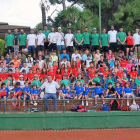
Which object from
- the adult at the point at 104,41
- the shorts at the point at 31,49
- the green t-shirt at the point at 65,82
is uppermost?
the adult at the point at 104,41

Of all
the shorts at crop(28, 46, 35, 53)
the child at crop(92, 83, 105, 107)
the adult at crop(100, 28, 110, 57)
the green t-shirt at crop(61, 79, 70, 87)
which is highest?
the adult at crop(100, 28, 110, 57)

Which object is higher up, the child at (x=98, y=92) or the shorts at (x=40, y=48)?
the shorts at (x=40, y=48)

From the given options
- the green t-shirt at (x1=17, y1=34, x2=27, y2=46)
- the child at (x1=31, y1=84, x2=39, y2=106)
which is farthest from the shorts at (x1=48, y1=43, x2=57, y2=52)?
the child at (x1=31, y1=84, x2=39, y2=106)

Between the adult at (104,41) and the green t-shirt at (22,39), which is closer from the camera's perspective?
the adult at (104,41)

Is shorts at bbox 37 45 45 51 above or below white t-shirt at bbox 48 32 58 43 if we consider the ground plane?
below

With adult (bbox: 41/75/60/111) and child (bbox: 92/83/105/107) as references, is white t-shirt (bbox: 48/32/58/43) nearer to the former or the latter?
adult (bbox: 41/75/60/111)

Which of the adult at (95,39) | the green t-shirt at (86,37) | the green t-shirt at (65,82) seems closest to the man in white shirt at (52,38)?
the green t-shirt at (86,37)

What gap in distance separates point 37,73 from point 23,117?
277 centimetres

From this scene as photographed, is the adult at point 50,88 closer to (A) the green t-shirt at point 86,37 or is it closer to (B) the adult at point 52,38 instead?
(B) the adult at point 52,38

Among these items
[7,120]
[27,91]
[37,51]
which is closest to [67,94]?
[27,91]

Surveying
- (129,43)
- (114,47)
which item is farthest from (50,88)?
(129,43)

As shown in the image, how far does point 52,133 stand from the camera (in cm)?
1633

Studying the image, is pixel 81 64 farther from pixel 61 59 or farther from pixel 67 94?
pixel 67 94

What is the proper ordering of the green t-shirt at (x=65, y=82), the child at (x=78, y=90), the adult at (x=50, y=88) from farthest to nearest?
the green t-shirt at (x=65, y=82)
the child at (x=78, y=90)
the adult at (x=50, y=88)
